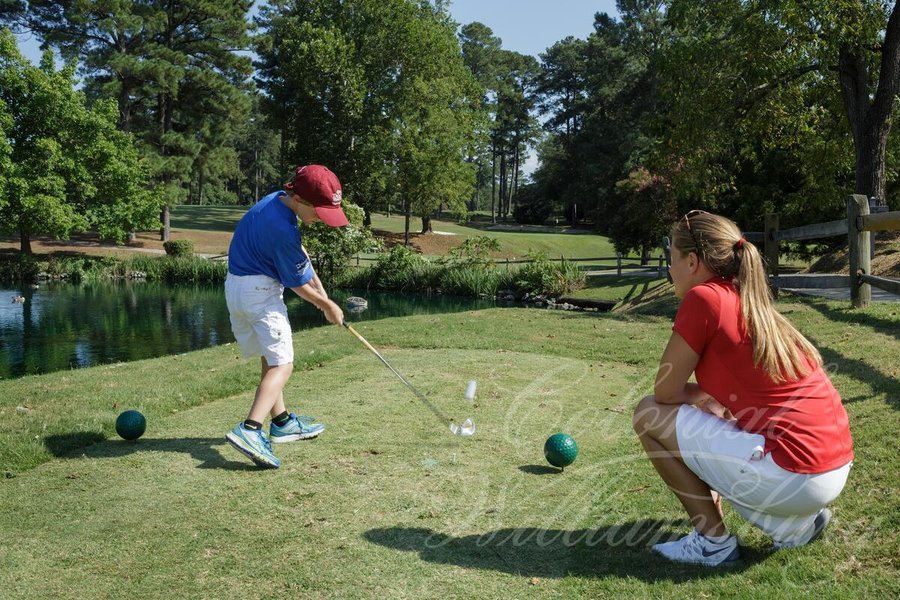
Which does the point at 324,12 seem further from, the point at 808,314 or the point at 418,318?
the point at 808,314

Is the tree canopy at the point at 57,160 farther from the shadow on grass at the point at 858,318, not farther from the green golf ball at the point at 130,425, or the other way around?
the shadow on grass at the point at 858,318

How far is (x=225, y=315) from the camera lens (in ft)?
76.2

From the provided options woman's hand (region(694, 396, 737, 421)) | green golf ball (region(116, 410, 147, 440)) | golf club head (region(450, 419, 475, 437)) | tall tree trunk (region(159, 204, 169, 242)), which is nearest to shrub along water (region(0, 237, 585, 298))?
tall tree trunk (region(159, 204, 169, 242))

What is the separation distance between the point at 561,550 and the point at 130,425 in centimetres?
380

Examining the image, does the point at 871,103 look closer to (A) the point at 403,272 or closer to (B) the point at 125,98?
(A) the point at 403,272

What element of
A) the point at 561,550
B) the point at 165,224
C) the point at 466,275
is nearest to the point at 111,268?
the point at 165,224

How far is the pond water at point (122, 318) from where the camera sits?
16203 millimetres

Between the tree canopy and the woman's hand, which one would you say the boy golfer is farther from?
the tree canopy

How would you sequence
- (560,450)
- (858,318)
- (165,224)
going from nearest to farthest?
(560,450), (858,318), (165,224)

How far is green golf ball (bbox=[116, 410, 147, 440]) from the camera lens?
607 centimetres

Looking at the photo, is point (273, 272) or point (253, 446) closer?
point (253, 446)

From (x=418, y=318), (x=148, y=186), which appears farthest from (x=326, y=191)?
(x=148, y=186)

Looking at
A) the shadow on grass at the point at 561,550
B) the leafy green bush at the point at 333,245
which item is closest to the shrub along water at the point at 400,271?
the leafy green bush at the point at 333,245

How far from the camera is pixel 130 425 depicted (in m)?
6.07
